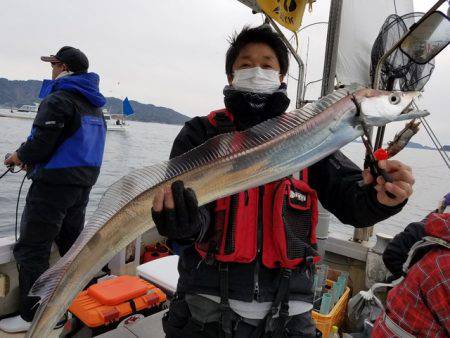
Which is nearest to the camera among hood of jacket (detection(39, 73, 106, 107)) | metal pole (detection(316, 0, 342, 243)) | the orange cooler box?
the orange cooler box

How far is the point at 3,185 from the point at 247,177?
1662 centimetres

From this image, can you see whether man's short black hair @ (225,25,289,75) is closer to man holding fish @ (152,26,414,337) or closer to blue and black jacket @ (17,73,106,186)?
man holding fish @ (152,26,414,337)

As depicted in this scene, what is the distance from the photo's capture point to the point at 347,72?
217 inches

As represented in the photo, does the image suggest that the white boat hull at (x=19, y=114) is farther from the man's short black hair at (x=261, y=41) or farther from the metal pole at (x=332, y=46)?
the man's short black hair at (x=261, y=41)

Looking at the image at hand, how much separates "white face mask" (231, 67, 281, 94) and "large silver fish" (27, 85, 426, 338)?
41 cm

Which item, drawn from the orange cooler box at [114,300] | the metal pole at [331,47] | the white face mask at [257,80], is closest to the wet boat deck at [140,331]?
the orange cooler box at [114,300]

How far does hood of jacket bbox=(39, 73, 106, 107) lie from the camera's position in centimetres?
448

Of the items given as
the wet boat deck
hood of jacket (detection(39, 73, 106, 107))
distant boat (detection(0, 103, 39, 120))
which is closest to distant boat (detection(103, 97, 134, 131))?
distant boat (detection(0, 103, 39, 120))

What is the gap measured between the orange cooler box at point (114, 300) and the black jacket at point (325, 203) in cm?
220

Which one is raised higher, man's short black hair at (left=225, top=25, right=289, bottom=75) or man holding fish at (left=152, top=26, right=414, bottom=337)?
man's short black hair at (left=225, top=25, right=289, bottom=75)

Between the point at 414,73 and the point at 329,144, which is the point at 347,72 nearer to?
the point at 414,73

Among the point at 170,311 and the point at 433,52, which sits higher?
the point at 433,52

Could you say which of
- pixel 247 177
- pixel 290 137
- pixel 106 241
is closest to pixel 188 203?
pixel 247 177

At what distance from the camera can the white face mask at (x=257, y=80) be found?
2.21 m
